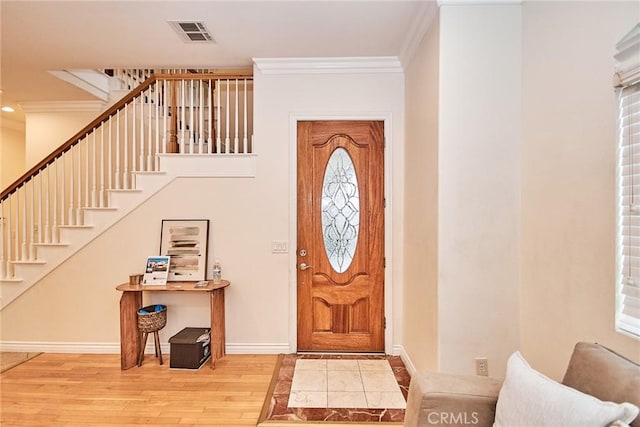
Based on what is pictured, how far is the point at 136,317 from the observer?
3158 millimetres

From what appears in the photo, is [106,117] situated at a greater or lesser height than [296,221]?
greater

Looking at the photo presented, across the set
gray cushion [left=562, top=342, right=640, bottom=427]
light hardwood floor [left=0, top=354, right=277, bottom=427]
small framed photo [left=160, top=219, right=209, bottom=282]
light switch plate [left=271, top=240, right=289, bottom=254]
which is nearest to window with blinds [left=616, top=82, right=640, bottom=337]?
gray cushion [left=562, top=342, right=640, bottom=427]

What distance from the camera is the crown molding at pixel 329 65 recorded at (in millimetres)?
3287

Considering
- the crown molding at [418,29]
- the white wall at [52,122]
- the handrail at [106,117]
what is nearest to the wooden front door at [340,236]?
the crown molding at [418,29]

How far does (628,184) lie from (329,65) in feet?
8.43

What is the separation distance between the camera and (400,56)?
10.5 feet

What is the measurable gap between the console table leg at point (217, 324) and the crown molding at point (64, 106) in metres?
3.09

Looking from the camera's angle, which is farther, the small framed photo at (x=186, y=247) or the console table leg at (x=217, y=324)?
the small framed photo at (x=186, y=247)

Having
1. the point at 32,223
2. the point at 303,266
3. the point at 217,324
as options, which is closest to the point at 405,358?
the point at 303,266

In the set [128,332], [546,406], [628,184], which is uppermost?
[628,184]

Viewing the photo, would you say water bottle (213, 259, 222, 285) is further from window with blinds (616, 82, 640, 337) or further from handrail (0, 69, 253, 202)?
window with blinds (616, 82, 640, 337)

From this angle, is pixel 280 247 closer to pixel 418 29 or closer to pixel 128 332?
pixel 128 332

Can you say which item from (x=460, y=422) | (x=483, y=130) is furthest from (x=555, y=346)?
(x=483, y=130)

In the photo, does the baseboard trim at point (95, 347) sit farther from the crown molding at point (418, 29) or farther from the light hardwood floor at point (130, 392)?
the crown molding at point (418, 29)
